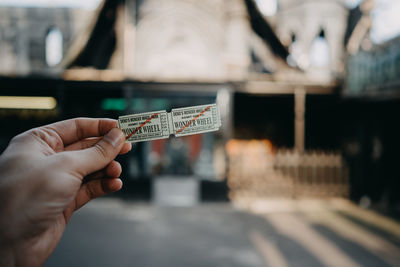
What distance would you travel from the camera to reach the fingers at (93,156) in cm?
150

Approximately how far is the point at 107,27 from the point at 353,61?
A: 9736mm

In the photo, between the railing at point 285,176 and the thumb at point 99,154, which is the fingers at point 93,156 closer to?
the thumb at point 99,154

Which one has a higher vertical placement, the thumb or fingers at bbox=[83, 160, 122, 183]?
the thumb

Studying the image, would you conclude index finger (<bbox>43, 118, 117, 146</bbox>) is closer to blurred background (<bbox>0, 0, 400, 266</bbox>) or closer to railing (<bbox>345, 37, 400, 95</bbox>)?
blurred background (<bbox>0, 0, 400, 266</bbox>)

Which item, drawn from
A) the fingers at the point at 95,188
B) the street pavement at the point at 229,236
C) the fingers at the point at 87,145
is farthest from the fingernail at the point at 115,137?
the street pavement at the point at 229,236

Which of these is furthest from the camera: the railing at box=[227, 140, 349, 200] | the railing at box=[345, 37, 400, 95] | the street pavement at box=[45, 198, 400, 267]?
the railing at box=[227, 140, 349, 200]

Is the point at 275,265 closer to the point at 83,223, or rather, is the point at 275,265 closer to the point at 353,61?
the point at 83,223

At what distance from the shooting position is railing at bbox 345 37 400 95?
6.92 metres

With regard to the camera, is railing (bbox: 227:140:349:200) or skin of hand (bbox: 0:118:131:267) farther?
railing (bbox: 227:140:349:200)

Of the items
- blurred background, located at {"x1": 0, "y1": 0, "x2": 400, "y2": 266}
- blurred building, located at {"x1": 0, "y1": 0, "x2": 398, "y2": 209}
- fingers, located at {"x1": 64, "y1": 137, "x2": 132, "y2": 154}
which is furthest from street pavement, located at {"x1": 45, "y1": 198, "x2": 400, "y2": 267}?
fingers, located at {"x1": 64, "y1": 137, "x2": 132, "y2": 154}

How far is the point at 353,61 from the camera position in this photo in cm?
877

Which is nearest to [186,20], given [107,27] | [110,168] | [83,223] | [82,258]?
[107,27]

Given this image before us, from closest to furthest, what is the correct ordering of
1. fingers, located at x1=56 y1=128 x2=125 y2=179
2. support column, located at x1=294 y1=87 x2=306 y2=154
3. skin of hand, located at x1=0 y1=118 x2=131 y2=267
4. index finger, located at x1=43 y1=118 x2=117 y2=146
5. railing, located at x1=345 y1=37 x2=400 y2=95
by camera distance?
skin of hand, located at x1=0 y1=118 x2=131 y2=267 → fingers, located at x1=56 y1=128 x2=125 y2=179 → index finger, located at x1=43 y1=118 x2=117 y2=146 → railing, located at x1=345 y1=37 x2=400 y2=95 → support column, located at x1=294 y1=87 x2=306 y2=154

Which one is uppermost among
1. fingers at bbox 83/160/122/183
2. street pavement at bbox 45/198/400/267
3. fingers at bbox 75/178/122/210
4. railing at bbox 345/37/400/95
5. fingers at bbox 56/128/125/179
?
railing at bbox 345/37/400/95
